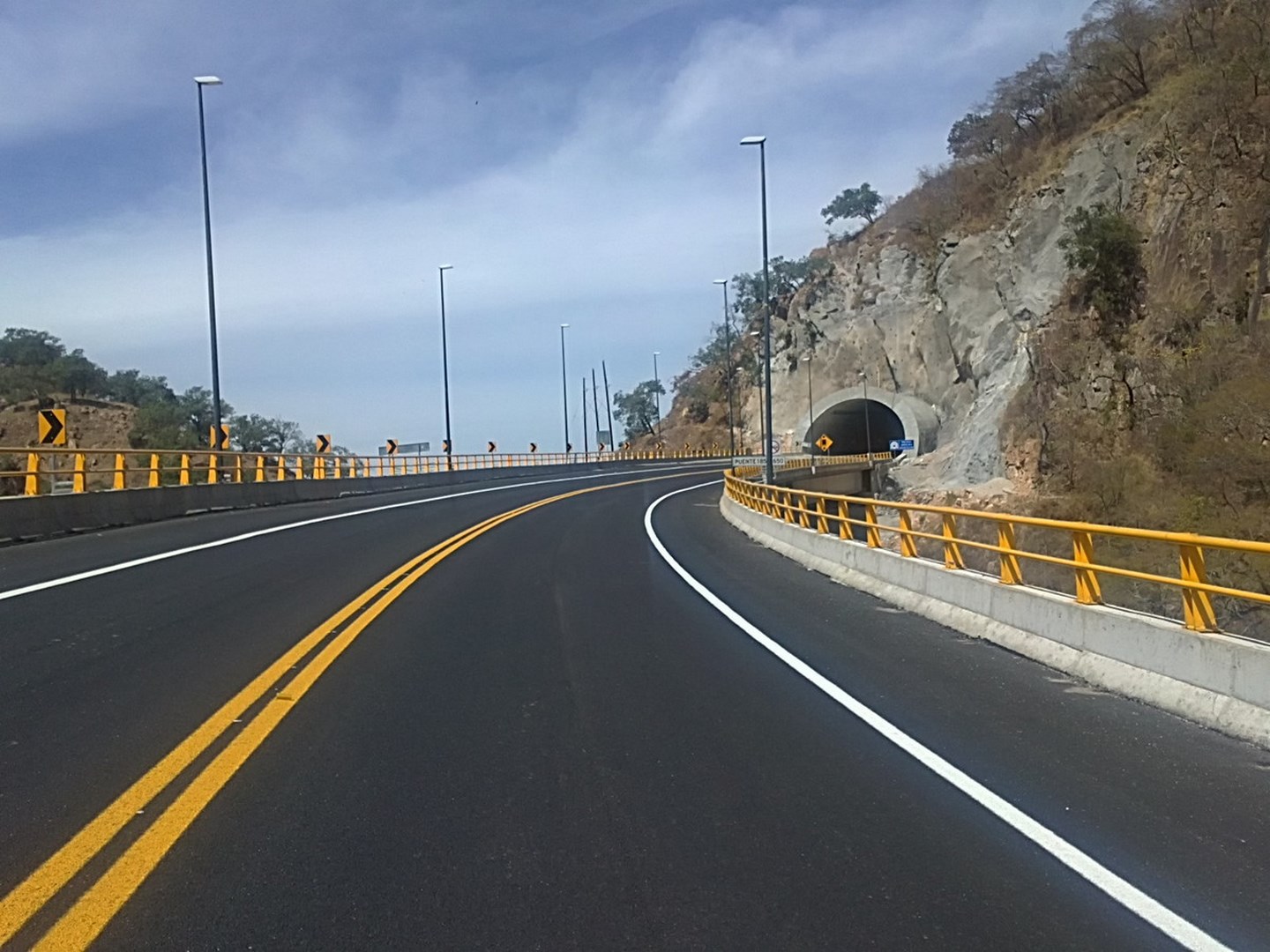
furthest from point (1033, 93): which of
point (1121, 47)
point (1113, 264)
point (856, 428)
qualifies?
point (856, 428)

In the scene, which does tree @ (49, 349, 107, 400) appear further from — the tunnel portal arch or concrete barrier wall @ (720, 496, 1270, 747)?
concrete barrier wall @ (720, 496, 1270, 747)

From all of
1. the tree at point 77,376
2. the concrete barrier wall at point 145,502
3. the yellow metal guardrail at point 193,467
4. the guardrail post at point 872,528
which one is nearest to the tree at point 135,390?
the tree at point 77,376

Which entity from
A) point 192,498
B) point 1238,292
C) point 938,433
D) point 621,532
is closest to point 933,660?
point 621,532

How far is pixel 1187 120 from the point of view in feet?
144

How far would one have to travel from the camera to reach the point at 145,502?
81.6ft

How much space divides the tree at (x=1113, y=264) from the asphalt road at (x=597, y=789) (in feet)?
121

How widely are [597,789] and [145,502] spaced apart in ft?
69.6

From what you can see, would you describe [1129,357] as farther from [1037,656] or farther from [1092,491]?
[1037,656]

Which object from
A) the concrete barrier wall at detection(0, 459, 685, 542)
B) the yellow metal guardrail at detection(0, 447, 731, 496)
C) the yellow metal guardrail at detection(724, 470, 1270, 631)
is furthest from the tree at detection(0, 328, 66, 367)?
the yellow metal guardrail at detection(724, 470, 1270, 631)

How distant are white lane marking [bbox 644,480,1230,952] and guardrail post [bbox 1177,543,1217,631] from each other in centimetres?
229

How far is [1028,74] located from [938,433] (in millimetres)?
24162

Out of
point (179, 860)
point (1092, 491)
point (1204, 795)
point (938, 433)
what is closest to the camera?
point (179, 860)

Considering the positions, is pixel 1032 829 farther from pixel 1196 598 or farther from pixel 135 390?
pixel 135 390

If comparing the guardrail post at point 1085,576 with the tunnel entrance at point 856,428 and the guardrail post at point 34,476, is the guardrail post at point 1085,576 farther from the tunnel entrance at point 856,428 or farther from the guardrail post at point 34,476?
the tunnel entrance at point 856,428
